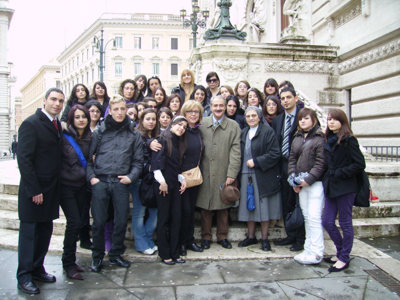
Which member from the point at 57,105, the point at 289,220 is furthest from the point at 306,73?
the point at 57,105

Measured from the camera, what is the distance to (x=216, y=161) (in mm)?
5066

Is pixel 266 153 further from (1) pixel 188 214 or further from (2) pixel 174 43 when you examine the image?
(2) pixel 174 43

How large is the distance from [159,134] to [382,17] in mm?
8332

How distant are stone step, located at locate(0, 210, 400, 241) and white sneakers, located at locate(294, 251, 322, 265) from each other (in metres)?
0.75

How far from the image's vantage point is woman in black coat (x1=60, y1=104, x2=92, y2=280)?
4.32m

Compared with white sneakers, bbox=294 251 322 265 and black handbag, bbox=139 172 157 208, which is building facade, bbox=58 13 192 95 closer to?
black handbag, bbox=139 172 157 208

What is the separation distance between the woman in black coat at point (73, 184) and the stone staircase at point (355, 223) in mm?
1176

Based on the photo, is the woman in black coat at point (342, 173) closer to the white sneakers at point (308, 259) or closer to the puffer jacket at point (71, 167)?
the white sneakers at point (308, 259)

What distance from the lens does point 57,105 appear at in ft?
13.7

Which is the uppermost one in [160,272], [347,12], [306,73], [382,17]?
[347,12]

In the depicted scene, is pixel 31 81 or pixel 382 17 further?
pixel 31 81

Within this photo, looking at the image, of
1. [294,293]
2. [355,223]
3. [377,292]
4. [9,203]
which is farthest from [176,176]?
[9,203]

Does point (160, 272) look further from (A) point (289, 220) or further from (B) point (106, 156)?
(A) point (289, 220)

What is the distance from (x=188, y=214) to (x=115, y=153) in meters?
1.28
